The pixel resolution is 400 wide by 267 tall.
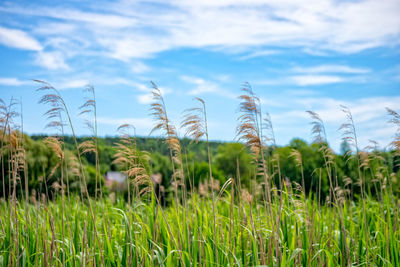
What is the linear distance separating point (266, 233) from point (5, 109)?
4133 millimetres

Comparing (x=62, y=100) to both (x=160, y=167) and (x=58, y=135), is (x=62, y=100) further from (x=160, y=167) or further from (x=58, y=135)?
(x=160, y=167)

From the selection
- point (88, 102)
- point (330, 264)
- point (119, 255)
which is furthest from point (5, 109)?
point (330, 264)

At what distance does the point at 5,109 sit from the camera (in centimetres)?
514

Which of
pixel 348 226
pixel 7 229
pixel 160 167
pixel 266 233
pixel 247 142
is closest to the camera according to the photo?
pixel 247 142

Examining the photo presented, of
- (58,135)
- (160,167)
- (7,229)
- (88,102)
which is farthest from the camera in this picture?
(160,167)

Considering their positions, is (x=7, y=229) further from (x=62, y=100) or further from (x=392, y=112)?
(x=392, y=112)

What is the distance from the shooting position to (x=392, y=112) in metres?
5.29

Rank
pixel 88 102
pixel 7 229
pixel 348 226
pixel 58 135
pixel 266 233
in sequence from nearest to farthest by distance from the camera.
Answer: pixel 88 102
pixel 58 135
pixel 266 233
pixel 7 229
pixel 348 226

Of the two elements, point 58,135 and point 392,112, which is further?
point 392,112

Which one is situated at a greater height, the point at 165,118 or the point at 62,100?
the point at 62,100

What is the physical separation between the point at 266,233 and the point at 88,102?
2.97 metres

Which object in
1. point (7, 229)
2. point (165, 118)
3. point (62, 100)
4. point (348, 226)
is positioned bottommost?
point (348, 226)

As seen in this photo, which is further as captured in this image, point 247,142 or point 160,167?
point 160,167

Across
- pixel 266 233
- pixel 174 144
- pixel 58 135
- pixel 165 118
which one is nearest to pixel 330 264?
pixel 266 233
